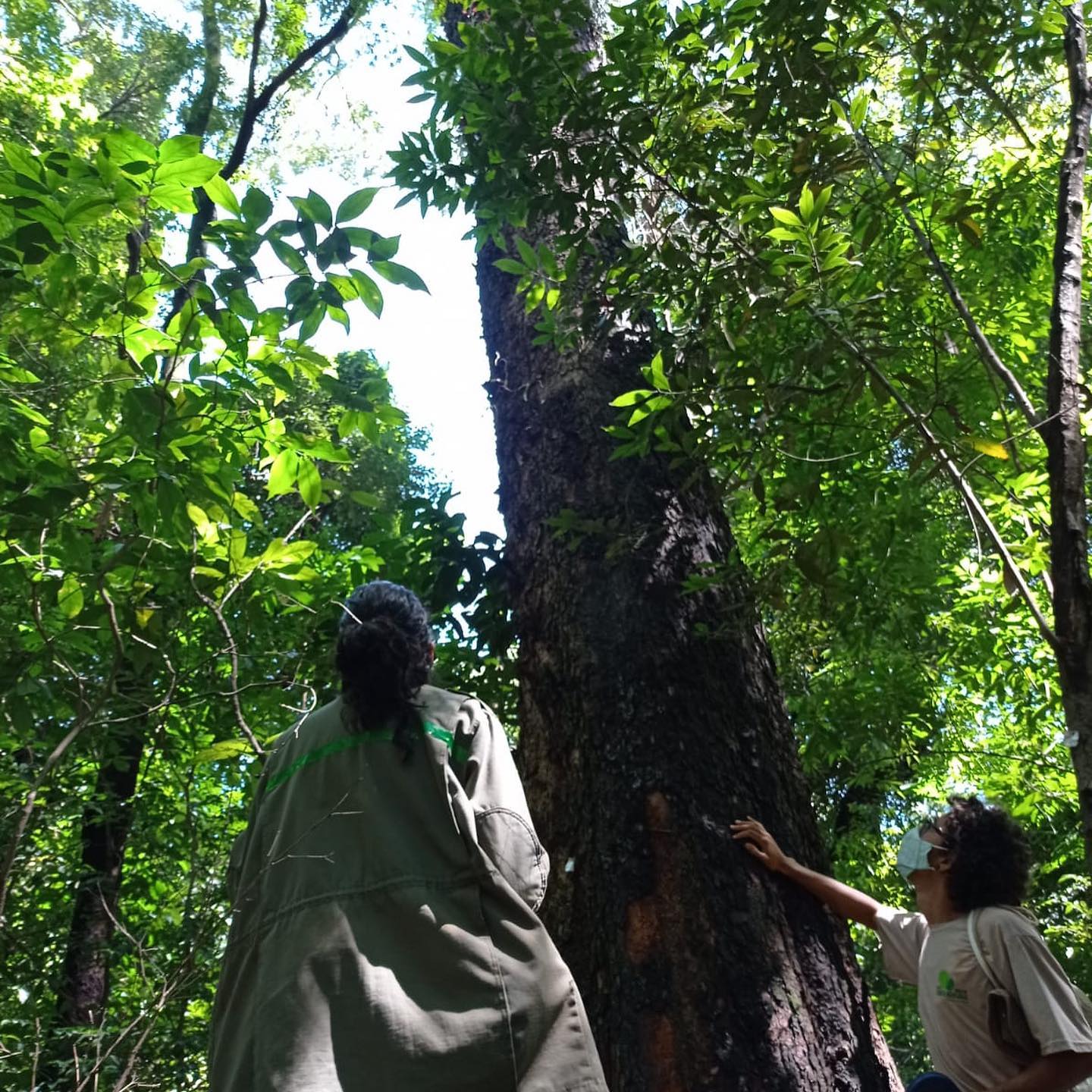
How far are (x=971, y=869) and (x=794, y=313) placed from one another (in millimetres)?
1762

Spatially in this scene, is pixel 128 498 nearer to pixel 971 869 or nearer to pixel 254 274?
pixel 254 274

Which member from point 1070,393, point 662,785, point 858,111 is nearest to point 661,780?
point 662,785

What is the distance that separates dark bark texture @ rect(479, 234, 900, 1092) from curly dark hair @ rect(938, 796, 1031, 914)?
0.31 metres

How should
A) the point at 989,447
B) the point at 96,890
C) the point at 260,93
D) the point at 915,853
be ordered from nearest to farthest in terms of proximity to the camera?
the point at 989,447 → the point at 915,853 → the point at 96,890 → the point at 260,93

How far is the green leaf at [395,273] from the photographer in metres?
2.14

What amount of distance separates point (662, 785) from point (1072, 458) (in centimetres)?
123

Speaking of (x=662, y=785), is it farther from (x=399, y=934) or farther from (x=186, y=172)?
(x=186, y=172)

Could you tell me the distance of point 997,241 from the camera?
5.46m

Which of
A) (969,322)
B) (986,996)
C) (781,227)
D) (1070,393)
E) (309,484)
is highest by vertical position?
(781,227)

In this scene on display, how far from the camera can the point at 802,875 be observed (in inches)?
89.4

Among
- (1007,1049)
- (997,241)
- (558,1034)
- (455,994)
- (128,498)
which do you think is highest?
(997,241)

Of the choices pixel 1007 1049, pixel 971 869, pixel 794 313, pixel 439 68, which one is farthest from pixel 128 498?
pixel 1007 1049

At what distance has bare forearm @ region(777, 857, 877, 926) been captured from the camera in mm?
2271

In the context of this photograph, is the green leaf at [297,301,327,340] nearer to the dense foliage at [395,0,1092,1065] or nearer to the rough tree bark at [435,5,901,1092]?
the dense foliage at [395,0,1092,1065]
